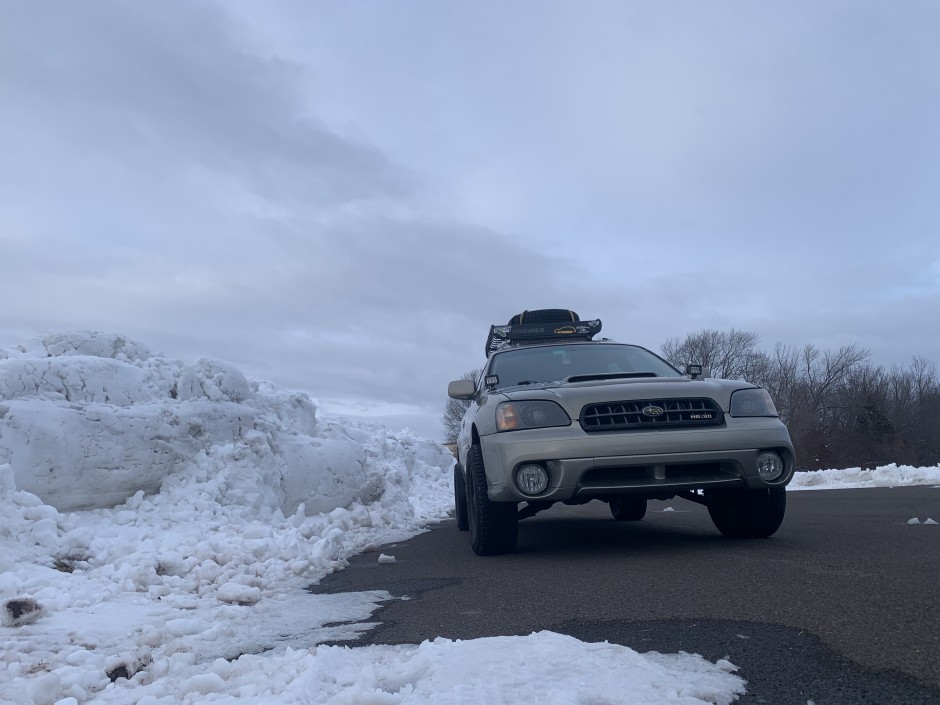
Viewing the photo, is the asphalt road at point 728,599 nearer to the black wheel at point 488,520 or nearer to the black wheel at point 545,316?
the black wheel at point 488,520

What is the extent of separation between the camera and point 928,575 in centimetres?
416

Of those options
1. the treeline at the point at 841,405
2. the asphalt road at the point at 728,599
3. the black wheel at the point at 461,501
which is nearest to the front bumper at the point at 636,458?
the asphalt road at the point at 728,599

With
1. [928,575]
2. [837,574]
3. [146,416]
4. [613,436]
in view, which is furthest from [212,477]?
[928,575]

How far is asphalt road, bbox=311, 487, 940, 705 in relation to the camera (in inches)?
106

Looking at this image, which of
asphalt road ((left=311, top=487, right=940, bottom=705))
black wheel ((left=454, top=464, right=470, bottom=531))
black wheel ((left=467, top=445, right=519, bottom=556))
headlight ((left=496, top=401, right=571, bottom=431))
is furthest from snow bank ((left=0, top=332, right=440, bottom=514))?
headlight ((left=496, top=401, right=571, bottom=431))

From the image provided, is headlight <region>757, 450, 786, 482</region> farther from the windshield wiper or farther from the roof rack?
the roof rack

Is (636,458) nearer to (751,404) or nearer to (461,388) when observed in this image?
(751,404)

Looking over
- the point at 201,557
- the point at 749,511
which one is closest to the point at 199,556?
the point at 201,557

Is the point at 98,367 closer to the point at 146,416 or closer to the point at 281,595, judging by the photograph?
the point at 146,416

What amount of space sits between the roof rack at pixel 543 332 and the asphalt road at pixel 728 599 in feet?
11.7

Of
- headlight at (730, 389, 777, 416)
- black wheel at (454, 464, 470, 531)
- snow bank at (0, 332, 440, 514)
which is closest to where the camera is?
headlight at (730, 389, 777, 416)

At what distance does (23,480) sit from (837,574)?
17.8 ft

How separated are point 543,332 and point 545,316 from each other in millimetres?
1048

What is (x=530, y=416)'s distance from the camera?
18.0 feet
